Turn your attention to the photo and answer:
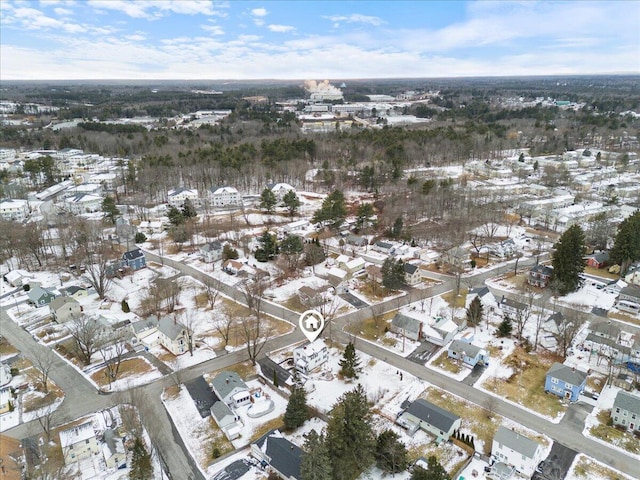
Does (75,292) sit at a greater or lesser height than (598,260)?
lesser

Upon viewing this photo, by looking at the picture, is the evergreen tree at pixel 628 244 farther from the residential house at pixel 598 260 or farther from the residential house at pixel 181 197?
the residential house at pixel 181 197

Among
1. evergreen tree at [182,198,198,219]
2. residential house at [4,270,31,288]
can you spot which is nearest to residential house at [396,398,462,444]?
residential house at [4,270,31,288]

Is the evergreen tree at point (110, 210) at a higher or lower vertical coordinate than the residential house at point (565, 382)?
higher

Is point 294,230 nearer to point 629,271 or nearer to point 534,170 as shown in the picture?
point 629,271

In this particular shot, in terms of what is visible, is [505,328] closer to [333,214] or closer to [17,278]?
[333,214]

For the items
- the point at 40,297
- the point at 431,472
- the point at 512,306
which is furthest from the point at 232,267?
the point at 431,472

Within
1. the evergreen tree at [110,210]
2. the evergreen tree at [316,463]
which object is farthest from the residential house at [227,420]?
the evergreen tree at [110,210]
